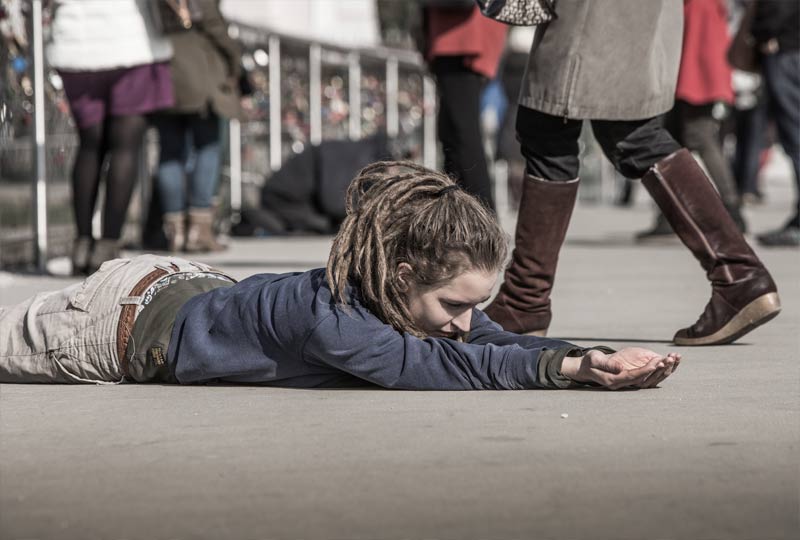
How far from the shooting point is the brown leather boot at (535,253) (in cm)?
450

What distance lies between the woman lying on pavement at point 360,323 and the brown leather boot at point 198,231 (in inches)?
195

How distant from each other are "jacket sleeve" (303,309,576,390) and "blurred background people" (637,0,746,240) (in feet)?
16.6

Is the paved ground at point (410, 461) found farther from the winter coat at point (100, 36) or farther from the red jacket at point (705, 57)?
the red jacket at point (705, 57)

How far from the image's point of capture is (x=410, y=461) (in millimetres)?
2740

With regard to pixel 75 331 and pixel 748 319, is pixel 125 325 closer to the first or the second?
pixel 75 331

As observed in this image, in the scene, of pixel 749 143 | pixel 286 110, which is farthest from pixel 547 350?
pixel 749 143

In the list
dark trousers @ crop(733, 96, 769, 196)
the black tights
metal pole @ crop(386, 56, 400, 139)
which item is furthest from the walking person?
metal pole @ crop(386, 56, 400, 139)

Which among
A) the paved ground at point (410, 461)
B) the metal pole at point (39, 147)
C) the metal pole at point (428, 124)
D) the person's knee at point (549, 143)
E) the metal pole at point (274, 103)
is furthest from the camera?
the metal pole at point (428, 124)

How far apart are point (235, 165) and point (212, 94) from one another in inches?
110

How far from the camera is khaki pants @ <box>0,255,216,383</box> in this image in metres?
3.76

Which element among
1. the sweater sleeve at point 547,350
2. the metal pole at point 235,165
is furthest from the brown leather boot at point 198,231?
the sweater sleeve at point 547,350

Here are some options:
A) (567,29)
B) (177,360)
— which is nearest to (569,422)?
(177,360)

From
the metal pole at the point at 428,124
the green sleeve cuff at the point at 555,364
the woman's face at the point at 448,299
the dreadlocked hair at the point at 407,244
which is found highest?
the dreadlocked hair at the point at 407,244

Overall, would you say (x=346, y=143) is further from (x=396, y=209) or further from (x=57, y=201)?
(x=396, y=209)
